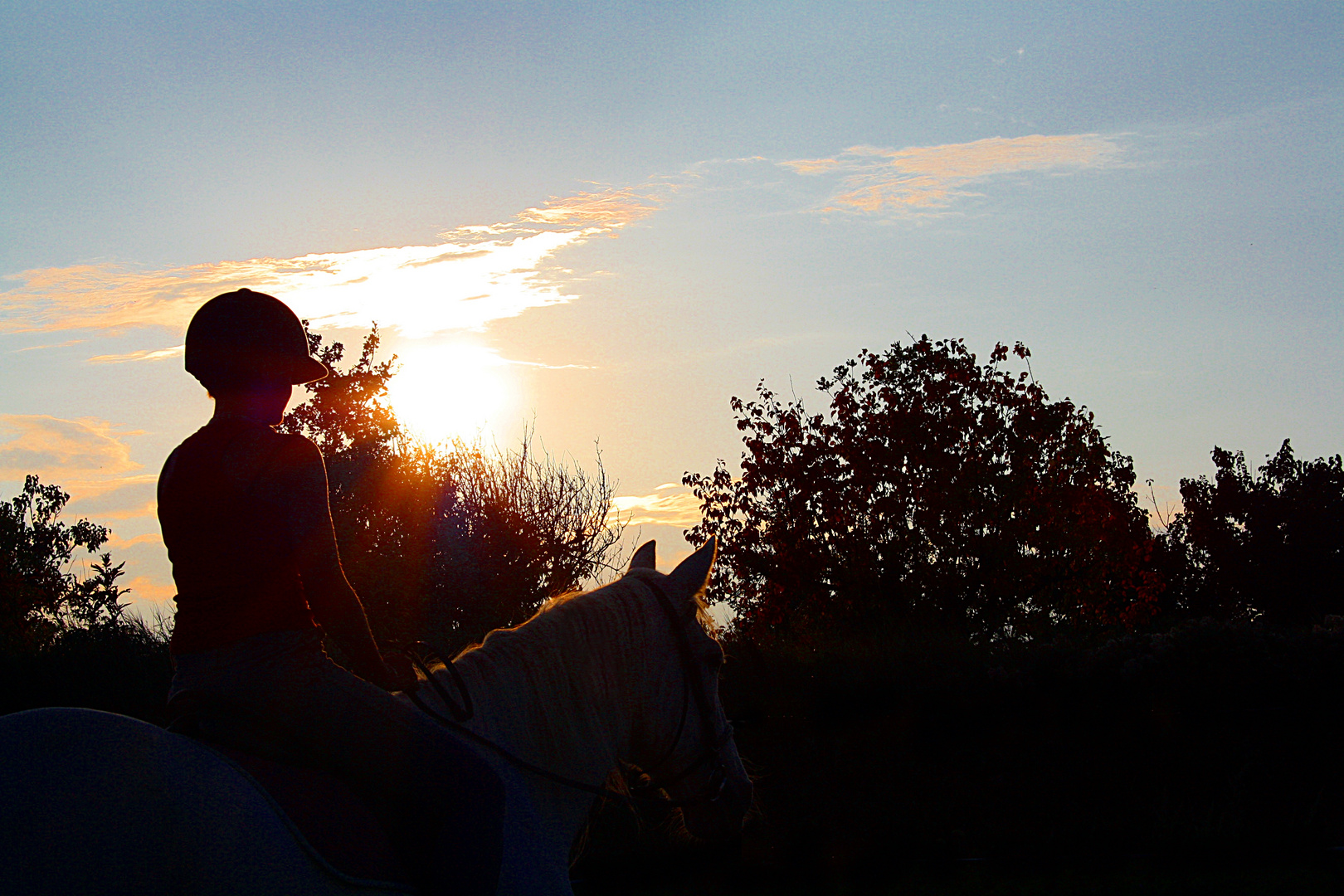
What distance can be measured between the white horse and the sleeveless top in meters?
0.30

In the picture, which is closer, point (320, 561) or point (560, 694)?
point (320, 561)

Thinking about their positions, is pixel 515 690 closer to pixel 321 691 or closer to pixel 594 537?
pixel 321 691

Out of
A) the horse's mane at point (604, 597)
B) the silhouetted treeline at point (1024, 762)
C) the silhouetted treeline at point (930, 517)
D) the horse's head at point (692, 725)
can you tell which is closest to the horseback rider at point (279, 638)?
the horse's mane at point (604, 597)

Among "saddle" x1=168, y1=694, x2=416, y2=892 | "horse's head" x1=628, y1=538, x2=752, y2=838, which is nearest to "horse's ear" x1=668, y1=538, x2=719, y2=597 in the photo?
"horse's head" x1=628, y1=538, x2=752, y2=838

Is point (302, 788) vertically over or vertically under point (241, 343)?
under

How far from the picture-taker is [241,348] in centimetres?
266

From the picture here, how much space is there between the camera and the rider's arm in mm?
2570

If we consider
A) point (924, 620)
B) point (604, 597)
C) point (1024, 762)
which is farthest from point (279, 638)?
point (924, 620)

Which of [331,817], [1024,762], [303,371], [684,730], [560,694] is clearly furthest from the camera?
[1024,762]

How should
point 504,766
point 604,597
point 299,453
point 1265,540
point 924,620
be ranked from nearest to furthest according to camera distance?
point 299,453, point 504,766, point 604,597, point 924,620, point 1265,540

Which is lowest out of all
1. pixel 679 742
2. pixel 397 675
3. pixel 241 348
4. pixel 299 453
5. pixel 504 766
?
pixel 679 742

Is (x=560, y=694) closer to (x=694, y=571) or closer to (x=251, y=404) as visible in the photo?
(x=694, y=571)

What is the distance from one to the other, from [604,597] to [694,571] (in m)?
0.38

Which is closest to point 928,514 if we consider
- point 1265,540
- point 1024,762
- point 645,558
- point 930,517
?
point 930,517
